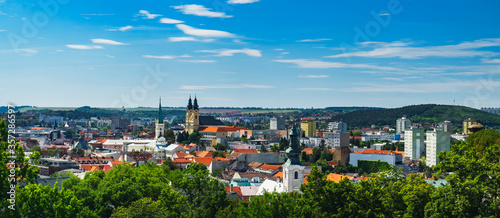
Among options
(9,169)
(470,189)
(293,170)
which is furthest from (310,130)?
(9,169)

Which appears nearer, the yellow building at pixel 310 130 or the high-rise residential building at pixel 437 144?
the high-rise residential building at pixel 437 144

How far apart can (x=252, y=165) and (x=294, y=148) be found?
4700 centimetres

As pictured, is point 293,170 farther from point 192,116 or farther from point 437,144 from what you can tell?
point 192,116

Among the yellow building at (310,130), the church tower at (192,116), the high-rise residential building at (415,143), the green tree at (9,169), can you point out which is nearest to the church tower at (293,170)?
the green tree at (9,169)

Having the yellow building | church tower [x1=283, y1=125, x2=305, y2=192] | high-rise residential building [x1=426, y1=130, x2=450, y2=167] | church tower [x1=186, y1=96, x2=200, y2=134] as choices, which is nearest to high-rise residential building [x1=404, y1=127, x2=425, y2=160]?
high-rise residential building [x1=426, y1=130, x2=450, y2=167]

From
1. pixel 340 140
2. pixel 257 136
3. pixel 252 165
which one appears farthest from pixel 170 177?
pixel 257 136

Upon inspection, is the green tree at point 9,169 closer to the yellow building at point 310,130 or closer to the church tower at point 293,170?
the church tower at point 293,170

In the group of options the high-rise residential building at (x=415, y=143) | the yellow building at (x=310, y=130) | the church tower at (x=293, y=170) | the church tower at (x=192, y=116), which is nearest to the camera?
the church tower at (x=293, y=170)

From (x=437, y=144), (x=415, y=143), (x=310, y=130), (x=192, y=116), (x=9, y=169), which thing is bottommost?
(x=415, y=143)

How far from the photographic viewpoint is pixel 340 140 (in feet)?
439

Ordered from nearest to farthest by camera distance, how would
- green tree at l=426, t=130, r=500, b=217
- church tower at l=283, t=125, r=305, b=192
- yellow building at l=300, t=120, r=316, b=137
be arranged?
green tree at l=426, t=130, r=500, b=217 → church tower at l=283, t=125, r=305, b=192 → yellow building at l=300, t=120, r=316, b=137

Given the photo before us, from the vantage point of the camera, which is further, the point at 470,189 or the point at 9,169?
the point at 470,189

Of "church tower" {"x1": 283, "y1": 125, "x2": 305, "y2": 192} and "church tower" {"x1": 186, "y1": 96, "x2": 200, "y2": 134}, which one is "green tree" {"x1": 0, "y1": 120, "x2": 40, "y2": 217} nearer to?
"church tower" {"x1": 283, "y1": 125, "x2": 305, "y2": 192}

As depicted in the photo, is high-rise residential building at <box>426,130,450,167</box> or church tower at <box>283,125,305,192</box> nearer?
church tower at <box>283,125,305,192</box>
